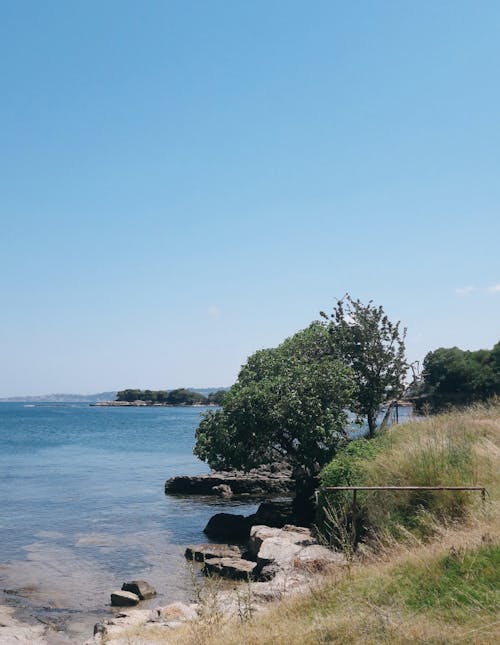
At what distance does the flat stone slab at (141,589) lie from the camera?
17.2m

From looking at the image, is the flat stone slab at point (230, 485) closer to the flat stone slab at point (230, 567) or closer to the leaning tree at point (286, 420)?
the leaning tree at point (286, 420)

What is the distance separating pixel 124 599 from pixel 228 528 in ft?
29.5

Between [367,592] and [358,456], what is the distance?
9.66 meters

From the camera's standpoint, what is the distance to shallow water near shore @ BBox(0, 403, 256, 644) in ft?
58.3

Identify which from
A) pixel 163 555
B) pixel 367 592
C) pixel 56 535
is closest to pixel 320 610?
pixel 367 592

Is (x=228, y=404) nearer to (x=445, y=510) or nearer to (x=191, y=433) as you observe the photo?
(x=445, y=510)

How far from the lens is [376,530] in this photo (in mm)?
14938

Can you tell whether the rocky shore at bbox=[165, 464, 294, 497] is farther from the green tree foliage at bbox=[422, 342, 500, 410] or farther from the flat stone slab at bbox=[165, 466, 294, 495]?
the green tree foliage at bbox=[422, 342, 500, 410]

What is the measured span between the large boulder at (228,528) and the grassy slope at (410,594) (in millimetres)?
11300

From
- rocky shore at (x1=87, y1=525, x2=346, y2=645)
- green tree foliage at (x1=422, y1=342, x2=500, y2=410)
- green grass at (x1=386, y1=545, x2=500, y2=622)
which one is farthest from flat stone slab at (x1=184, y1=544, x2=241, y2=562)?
green tree foliage at (x1=422, y1=342, x2=500, y2=410)

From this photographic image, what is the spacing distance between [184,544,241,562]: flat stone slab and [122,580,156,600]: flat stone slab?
2.69 meters

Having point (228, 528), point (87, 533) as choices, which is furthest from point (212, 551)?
point (87, 533)

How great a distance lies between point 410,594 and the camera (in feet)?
30.8

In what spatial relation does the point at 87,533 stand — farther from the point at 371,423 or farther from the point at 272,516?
the point at 371,423
